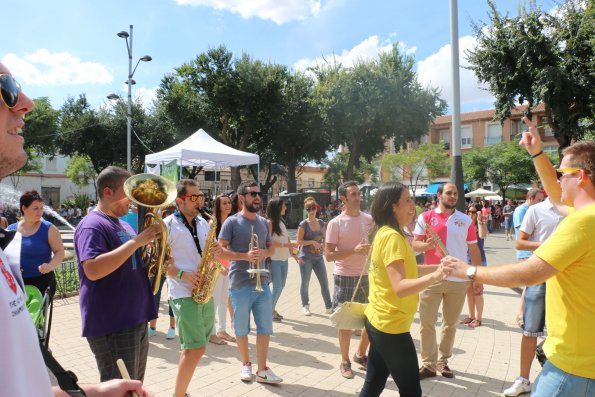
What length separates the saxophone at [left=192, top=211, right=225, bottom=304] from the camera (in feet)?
12.2

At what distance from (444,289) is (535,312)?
0.93 m

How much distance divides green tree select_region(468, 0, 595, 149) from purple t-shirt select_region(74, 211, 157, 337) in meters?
14.2

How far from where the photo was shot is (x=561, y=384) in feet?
7.30

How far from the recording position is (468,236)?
5.32m

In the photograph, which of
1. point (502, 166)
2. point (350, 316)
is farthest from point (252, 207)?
point (502, 166)

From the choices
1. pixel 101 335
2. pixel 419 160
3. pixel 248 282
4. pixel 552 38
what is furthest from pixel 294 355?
pixel 419 160

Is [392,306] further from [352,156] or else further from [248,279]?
[352,156]

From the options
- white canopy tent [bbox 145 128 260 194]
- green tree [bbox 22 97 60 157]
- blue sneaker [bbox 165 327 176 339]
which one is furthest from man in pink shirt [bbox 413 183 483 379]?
green tree [bbox 22 97 60 157]

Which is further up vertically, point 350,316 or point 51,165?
point 51,165

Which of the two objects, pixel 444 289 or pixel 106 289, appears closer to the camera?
pixel 106 289

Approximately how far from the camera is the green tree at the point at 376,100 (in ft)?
89.2

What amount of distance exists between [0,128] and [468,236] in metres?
5.05

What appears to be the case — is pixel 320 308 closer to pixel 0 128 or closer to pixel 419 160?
pixel 0 128

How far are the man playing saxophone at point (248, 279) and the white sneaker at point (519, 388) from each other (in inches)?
87.3
